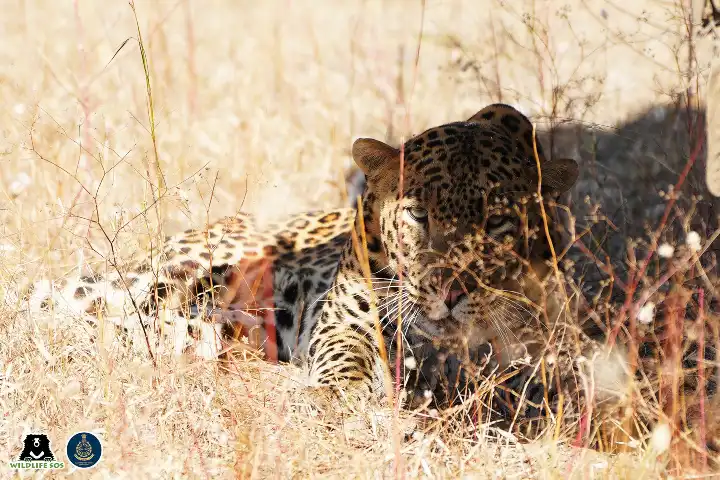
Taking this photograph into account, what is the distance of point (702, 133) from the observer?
20.2 ft

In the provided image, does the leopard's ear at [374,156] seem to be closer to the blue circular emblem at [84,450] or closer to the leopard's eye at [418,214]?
the leopard's eye at [418,214]

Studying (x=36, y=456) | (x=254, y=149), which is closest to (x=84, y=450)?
(x=36, y=456)

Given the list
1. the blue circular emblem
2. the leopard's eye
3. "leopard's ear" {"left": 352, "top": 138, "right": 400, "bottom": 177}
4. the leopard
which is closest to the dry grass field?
the blue circular emblem

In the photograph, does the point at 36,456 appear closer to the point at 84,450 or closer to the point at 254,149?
the point at 84,450

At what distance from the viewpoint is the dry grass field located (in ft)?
13.7

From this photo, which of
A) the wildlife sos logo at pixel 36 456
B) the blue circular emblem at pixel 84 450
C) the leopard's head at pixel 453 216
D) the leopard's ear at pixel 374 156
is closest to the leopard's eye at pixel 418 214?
the leopard's head at pixel 453 216

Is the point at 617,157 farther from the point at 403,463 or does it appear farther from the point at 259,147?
the point at 403,463

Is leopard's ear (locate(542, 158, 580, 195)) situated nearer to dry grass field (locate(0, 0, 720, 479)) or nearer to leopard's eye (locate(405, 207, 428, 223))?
dry grass field (locate(0, 0, 720, 479))

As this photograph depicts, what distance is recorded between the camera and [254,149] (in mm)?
8336

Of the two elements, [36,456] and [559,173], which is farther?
[559,173]

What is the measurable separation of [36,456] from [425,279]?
201cm

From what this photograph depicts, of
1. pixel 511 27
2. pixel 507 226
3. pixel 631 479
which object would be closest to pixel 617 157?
pixel 511 27

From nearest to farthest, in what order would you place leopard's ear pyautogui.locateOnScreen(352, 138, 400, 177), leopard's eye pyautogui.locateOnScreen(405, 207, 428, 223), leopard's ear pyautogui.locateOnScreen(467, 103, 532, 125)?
leopard's eye pyautogui.locateOnScreen(405, 207, 428, 223)
leopard's ear pyautogui.locateOnScreen(352, 138, 400, 177)
leopard's ear pyautogui.locateOnScreen(467, 103, 532, 125)

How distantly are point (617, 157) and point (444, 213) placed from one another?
3.66 meters
